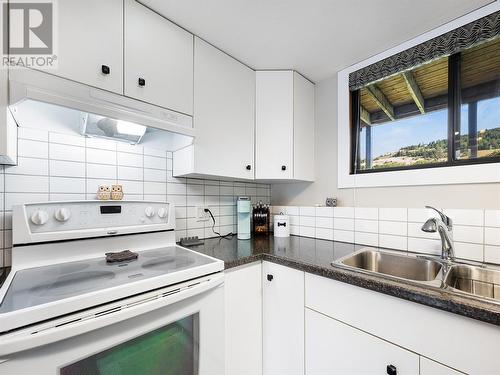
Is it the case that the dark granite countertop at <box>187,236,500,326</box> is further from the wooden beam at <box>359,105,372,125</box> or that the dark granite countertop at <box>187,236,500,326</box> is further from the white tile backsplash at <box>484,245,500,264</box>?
the wooden beam at <box>359,105,372,125</box>

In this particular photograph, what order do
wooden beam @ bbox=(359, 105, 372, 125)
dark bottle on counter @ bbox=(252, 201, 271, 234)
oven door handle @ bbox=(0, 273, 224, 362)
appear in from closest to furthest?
oven door handle @ bbox=(0, 273, 224, 362)
wooden beam @ bbox=(359, 105, 372, 125)
dark bottle on counter @ bbox=(252, 201, 271, 234)

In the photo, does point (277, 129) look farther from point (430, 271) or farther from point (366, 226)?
point (430, 271)

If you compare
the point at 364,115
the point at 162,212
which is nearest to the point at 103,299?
the point at 162,212

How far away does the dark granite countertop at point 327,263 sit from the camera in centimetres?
68

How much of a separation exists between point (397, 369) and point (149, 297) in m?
0.97

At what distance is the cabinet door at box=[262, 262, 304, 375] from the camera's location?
1148 millimetres

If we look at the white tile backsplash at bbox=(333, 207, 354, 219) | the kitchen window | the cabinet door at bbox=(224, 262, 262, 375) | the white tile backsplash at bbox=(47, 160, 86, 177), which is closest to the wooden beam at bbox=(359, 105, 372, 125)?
the kitchen window

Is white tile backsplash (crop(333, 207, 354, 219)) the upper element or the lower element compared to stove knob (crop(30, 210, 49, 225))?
lower

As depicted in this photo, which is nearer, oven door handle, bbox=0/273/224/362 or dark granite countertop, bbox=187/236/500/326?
oven door handle, bbox=0/273/224/362

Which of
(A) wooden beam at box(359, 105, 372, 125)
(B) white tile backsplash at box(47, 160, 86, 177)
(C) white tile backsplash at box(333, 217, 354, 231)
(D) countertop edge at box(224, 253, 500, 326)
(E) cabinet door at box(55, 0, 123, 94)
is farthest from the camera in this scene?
(A) wooden beam at box(359, 105, 372, 125)

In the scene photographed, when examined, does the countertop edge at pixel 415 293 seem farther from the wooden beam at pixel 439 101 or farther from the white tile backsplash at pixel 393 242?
the wooden beam at pixel 439 101

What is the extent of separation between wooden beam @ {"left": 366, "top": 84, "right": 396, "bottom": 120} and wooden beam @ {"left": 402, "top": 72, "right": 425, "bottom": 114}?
0.46 ft

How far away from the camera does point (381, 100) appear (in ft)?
5.39

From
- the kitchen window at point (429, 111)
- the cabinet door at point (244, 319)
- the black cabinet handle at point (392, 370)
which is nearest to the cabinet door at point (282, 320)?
the cabinet door at point (244, 319)
